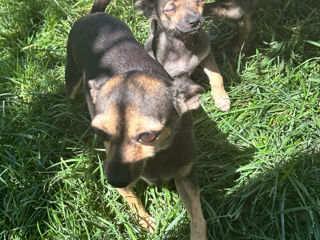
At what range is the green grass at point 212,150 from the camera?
3932 mm

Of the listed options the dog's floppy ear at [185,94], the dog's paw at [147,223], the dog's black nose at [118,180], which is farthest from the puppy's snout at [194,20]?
the dog's black nose at [118,180]

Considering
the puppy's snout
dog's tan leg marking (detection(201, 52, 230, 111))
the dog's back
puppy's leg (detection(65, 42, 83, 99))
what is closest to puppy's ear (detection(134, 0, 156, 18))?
the dog's back

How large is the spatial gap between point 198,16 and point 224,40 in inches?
57.4

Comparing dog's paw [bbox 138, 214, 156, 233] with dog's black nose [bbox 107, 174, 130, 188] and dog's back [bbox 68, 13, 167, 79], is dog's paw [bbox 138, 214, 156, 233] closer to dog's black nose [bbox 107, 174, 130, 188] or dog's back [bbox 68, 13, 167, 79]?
dog's black nose [bbox 107, 174, 130, 188]

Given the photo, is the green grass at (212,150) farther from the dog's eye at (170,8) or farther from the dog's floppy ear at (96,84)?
the dog's eye at (170,8)

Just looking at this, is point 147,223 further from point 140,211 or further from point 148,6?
point 148,6

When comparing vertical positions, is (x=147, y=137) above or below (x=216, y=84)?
above

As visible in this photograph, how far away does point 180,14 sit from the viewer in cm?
478

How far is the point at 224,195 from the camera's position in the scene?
4.17m

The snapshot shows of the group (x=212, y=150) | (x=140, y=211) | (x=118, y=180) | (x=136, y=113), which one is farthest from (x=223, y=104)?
(x=118, y=180)

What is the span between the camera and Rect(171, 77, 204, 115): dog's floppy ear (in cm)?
353

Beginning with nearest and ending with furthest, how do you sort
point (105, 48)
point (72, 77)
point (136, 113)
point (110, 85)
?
1. point (136, 113)
2. point (110, 85)
3. point (105, 48)
4. point (72, 77)

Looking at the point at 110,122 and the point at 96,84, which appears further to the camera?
the point at 96,84

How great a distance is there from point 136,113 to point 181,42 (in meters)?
2.32
